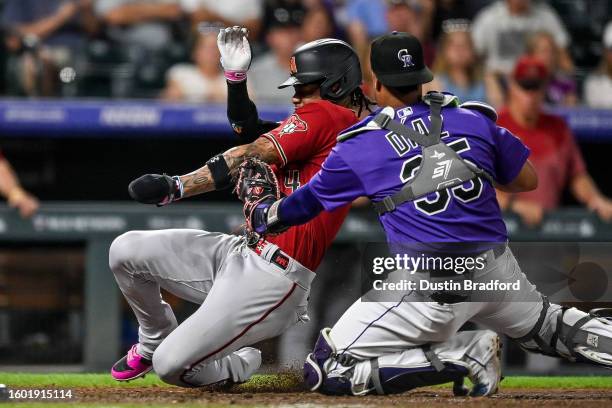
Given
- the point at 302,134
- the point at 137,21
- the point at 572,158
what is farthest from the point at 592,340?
the point at 137,21

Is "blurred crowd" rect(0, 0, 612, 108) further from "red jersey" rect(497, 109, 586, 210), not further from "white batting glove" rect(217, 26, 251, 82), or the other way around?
"white batting glove" rect(217, 26, 251, 82)

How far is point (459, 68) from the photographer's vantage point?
9117 millimetres

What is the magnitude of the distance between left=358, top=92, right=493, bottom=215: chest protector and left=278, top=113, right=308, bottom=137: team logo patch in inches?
16.2

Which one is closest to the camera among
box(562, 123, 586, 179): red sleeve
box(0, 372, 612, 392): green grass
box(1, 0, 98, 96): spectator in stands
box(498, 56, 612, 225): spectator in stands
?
box(0, 372, 612, 392): green grass

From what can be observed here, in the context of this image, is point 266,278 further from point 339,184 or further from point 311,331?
point 311,331

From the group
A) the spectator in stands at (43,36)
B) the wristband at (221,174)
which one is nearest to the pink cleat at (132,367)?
the wristband at (221,174)

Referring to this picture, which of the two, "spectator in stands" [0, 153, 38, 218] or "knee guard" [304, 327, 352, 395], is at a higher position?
"knee guard" [304, 327, 352, 395]

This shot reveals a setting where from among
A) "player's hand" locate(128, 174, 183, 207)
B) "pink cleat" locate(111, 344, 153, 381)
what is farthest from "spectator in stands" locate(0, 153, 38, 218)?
"player's hand" locate(128, 174, 183, 207)

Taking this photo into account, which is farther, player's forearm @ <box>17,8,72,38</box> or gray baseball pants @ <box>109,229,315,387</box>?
player's forearm @ <box>17,8,72,38</box>

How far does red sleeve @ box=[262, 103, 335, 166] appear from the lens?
4902 mm

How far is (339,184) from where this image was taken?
464 centimetres

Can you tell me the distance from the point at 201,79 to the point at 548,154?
2789 millimetres

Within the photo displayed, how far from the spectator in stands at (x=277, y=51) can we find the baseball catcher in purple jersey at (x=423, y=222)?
418 centimetres

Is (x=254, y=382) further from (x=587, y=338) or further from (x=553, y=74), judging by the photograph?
(x=553, y=74)
